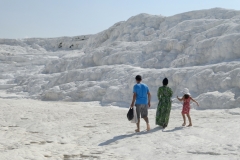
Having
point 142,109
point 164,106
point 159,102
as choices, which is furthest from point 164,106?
point 142,109

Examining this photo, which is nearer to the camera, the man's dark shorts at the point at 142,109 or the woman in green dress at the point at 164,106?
the man's dark shorts at the point at 142,109

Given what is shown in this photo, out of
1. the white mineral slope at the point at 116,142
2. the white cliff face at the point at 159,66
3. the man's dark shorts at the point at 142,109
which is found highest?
the white cliff face at the point at 159,66

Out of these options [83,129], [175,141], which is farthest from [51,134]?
[175,141]

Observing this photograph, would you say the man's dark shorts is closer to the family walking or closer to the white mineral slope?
the family walking

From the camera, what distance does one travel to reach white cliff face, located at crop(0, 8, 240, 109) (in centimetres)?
1441

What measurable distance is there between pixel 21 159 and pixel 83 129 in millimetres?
3571

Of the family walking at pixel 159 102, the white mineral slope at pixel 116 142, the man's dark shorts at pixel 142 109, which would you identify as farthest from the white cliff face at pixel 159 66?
the man's dark shorts at pixel 142 109

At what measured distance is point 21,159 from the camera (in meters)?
5.67

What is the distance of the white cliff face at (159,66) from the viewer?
14.4 m

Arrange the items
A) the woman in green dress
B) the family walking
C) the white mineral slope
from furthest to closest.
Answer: the woman in green dress, the family walking, the white mineral slope

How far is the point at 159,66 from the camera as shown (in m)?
19.8

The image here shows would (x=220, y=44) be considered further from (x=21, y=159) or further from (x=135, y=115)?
(x=21, y=159)

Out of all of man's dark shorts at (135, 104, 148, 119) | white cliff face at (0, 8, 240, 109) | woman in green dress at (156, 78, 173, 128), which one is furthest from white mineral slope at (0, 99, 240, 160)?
white cliff face at (0, 8, 240, 109)

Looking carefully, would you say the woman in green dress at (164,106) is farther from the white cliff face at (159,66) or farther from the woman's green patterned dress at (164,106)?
the white cliff face at (159,66)
